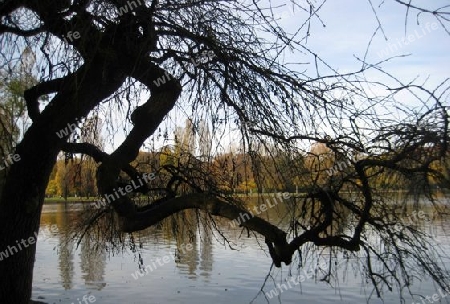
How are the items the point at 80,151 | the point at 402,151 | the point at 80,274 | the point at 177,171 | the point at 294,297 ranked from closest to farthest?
the point at 402,151
the point at 80,151
the point at 177,171
the point at 294,297
the point at 80,274

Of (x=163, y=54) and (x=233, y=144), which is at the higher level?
(x=163, y=54)

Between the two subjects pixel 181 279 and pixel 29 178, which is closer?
pixel 29 178

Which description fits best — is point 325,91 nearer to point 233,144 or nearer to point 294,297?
point 233,144

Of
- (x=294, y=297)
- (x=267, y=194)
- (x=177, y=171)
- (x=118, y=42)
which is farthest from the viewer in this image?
(x=294, y=297)

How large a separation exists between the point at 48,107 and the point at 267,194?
4.57 ft

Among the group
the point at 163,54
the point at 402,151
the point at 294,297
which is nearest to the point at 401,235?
the point at 402,151

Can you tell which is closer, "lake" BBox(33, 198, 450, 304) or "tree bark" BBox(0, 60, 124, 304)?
"tree bark" BBox(0, 60, 124, 304)

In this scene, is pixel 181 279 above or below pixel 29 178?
below

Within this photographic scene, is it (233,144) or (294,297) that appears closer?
(233,144)

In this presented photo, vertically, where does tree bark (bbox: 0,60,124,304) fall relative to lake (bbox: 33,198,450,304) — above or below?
above

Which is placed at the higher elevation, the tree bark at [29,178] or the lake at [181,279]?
the tree bark at [29,178]

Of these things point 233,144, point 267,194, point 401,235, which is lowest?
point 401,235

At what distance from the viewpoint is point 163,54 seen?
2828mm

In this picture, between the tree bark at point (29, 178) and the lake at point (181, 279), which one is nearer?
the tree bark at point (29, 178)
